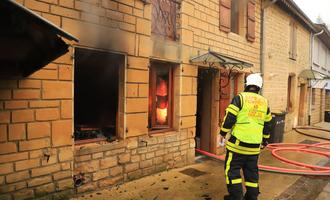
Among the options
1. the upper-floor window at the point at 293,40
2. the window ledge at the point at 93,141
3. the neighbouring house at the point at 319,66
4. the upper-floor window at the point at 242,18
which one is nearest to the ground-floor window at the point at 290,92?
the upper-floor window at the point at 293,40

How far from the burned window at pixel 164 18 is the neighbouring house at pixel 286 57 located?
16.2 ft

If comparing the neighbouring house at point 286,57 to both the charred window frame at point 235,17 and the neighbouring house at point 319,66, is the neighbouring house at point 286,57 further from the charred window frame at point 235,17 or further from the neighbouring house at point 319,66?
the charred window frame at point 235,17

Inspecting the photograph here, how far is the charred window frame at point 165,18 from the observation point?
17.3 feet

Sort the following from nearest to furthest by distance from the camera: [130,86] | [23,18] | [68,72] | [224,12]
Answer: [23,18] < [68,72] < [130,86] < [224,12]

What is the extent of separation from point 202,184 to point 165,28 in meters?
3.35

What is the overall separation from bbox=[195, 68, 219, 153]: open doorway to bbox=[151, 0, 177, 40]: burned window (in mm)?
1703

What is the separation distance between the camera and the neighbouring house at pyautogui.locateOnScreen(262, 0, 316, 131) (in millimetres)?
9703

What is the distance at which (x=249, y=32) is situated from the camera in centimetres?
828

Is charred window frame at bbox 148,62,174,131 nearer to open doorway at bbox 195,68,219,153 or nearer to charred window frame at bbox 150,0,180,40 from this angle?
charred window frame at bbox 150,0,180,40

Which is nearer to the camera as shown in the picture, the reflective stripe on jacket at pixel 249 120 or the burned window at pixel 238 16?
the reflective stripe on jacket at pixel 249 120

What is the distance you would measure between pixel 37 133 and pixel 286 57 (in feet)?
36.3

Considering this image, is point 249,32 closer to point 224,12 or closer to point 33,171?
point 224,12

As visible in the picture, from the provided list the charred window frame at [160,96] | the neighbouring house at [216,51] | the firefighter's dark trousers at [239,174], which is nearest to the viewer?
the firefighter's dark trousers at [239,174]

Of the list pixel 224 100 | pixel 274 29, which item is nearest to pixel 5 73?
pixel 224 100
